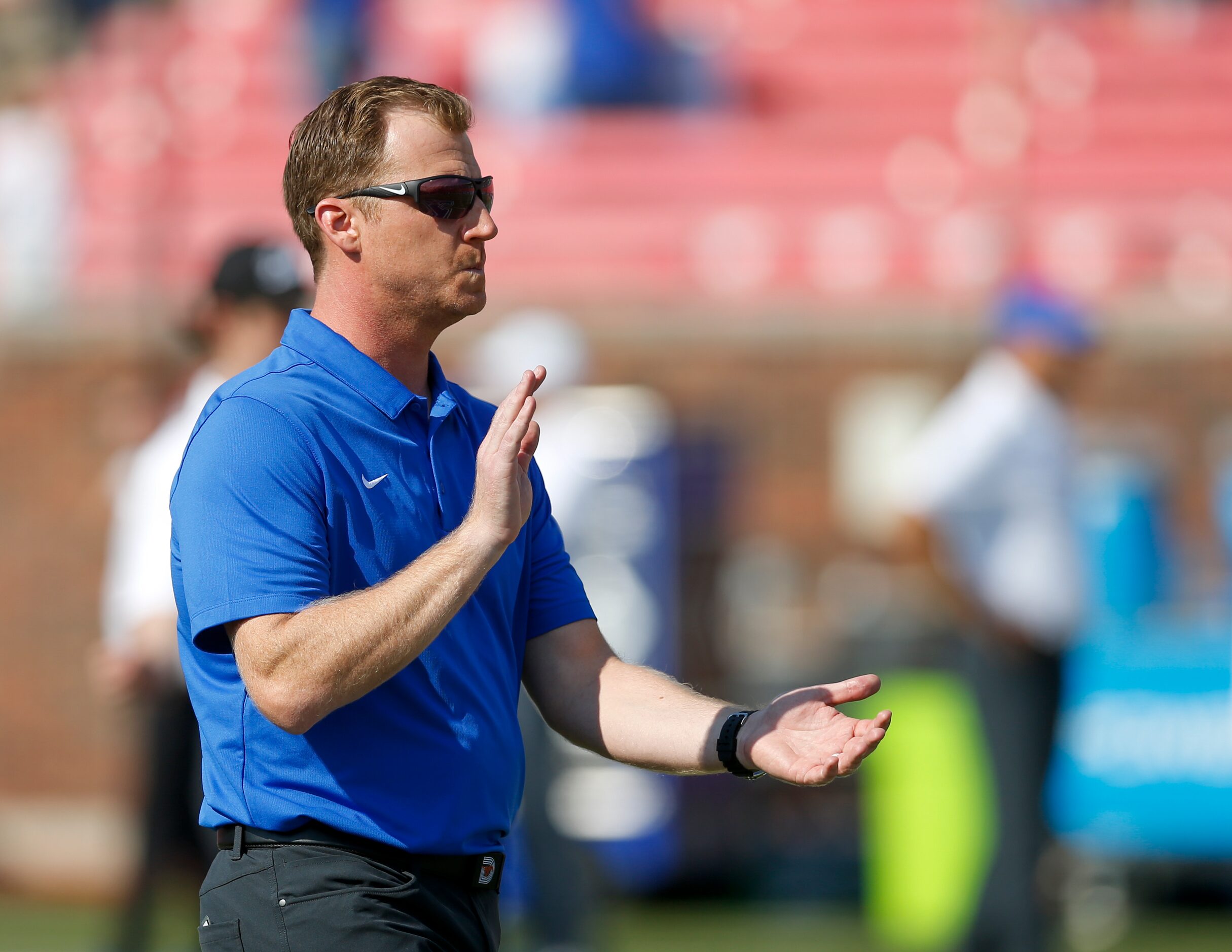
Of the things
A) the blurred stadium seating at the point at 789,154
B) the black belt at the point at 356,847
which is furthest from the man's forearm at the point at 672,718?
the blurred stadium seating at the point at 789,154

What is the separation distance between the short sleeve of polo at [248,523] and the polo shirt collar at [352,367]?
16 cm

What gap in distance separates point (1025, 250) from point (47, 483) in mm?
6392

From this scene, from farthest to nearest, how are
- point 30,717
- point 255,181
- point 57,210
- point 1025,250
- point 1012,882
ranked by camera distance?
point 255,181 < point 57,210 < point 1025,250 < point 30,717 < point 1012,882

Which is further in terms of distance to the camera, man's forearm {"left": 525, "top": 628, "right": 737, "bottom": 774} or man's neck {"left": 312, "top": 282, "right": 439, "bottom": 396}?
man's forearm {"left": 525, "top": 628, "right": 737, "bottom": 774}

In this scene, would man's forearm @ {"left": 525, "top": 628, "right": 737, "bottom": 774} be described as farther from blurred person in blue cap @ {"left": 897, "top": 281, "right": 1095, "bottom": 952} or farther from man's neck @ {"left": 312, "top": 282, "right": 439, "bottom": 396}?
blurred person in blue cap @ {"left": 897, "top": 281, "right": 1095, "bottom": 952}

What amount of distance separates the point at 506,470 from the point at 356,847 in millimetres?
591

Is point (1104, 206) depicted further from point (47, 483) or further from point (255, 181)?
point (47, 483)

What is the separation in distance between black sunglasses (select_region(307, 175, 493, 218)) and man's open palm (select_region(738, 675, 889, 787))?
34.7 inches

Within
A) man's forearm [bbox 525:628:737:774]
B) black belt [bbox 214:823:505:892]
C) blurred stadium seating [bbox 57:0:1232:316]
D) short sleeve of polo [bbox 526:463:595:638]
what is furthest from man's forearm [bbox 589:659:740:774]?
blurred stadium seating [bbox 57:0:1232:316]

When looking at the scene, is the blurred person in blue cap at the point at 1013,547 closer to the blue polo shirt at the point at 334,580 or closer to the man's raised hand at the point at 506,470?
the blue polo shirt at the point at 334,580

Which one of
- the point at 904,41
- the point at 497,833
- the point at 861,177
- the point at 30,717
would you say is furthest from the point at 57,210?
the point at 497,833

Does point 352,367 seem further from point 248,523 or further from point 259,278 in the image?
point 259,278

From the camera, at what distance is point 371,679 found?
7.44ft

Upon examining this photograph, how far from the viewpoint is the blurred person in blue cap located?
556 centimetres
